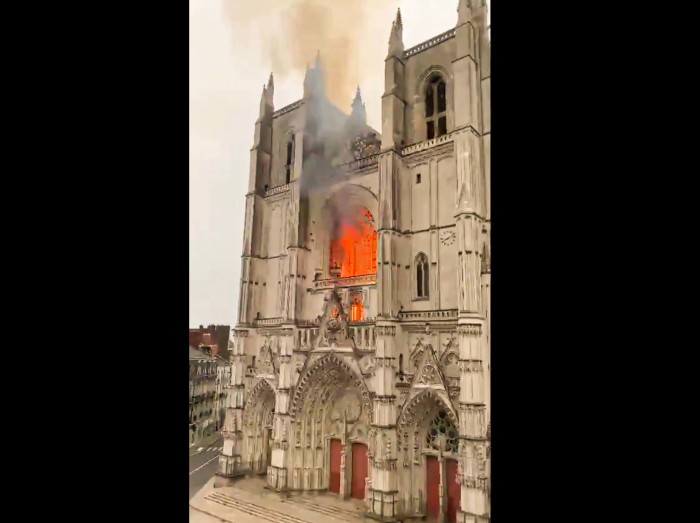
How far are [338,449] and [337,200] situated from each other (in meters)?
6.61

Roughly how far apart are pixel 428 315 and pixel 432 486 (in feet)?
12.2

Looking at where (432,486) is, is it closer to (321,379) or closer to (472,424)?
(472,424)

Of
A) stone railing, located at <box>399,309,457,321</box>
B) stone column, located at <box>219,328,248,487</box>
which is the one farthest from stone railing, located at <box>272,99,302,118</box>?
stone column, located at <box>219,328,248,487</box>

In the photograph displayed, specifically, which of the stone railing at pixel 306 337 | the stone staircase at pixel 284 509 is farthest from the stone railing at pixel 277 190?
the stone staircase at pixel 284 509

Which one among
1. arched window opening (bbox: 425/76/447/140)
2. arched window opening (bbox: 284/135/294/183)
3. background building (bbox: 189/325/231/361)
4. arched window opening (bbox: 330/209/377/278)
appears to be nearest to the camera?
background building (bbox: 189/325/231/361)

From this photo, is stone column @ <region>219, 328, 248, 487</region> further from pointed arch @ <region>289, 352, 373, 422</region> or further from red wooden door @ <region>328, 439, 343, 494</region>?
red wooden door @ <region>328, 439, 343, 494</region>

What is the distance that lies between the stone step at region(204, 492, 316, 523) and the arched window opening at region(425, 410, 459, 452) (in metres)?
3.19

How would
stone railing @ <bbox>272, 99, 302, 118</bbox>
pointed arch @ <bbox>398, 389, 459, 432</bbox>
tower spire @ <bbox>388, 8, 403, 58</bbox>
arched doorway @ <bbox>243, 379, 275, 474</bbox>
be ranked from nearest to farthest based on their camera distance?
pointed arch @ <bbox>398, 389, 459, 432</bbox>
tower spire @ <bbox>388, 8, 403, 58</bbox>
arched doorway @ <bbox>243, 379, 275, 474</bbox>
stone railing @ <bbox>272, 99, 302, 118</bbox>

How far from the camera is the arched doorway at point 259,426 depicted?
40.9 feet

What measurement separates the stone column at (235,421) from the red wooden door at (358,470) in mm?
3159

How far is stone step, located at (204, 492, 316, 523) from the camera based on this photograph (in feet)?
31.6
